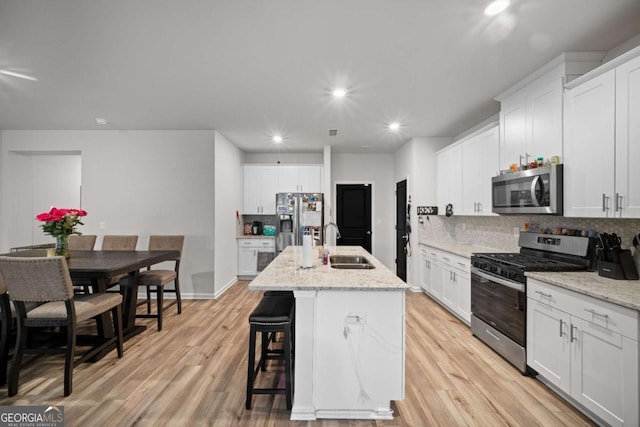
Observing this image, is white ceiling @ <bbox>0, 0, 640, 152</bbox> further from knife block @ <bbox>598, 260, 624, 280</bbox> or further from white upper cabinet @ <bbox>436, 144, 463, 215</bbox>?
knife block @ <bbox>598, 260, 624, 280</bbox>

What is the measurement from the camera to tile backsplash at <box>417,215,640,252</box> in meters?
2.29

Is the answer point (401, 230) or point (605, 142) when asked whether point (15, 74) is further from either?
point (401, 230)

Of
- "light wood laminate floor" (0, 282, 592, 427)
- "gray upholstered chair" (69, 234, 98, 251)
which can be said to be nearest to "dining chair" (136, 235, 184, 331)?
"light wood laminate floor" (0, 282, 592, 427)

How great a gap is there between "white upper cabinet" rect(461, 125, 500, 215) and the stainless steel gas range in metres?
0.67

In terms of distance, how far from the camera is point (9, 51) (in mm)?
2430

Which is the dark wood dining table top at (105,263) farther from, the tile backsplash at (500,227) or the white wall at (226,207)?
the tile backsplash at (500,227)

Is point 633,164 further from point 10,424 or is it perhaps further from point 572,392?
point 10,424

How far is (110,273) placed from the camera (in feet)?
8.52

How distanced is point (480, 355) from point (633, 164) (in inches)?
77.0

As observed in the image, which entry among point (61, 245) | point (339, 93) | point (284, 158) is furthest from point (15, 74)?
point (284, 158)

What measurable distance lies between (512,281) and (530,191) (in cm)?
85

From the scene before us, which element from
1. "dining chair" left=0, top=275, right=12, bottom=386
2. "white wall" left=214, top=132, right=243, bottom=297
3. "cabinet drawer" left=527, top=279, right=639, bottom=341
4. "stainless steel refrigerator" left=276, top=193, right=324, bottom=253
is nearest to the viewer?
"cabinet drawer" left=527, top=279, right=639, bottom=341

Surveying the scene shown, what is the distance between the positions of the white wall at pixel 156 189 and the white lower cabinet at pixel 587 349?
4.12 metres

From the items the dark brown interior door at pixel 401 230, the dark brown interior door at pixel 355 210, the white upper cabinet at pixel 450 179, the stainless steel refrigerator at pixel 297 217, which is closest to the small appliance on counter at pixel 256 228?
the stainless steel refrigerator at pixel 297 217
